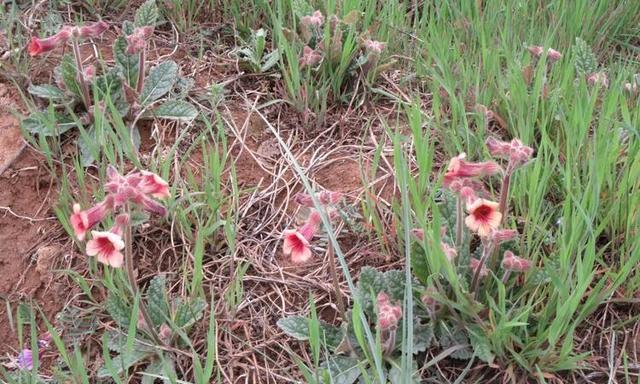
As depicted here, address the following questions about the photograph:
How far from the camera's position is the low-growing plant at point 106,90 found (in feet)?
7.24

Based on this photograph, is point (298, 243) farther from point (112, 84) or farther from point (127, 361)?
point (112, 84)

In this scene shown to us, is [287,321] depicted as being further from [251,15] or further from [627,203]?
[251,15]

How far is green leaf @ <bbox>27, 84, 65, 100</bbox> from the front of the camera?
92.1 inches

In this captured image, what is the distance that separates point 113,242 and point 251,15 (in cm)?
146

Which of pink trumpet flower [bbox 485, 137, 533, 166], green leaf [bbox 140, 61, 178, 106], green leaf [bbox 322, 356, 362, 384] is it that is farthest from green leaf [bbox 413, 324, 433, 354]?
green leaf [bbox 140, 61, 178, 106]

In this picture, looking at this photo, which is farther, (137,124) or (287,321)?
(137,124)

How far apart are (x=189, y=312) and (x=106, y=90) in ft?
2.81

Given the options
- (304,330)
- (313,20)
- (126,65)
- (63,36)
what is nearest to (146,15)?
(126,65)

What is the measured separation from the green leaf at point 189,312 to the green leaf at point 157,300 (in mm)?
33

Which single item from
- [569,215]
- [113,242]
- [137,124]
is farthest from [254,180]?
[569,215]

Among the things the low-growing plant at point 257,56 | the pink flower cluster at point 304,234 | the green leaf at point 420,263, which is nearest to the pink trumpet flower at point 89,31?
the low-growing plant at point 257,56

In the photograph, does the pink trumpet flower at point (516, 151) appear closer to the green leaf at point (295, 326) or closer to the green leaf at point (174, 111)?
the green leaf at point (295, 326)

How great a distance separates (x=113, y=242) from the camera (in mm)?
1570

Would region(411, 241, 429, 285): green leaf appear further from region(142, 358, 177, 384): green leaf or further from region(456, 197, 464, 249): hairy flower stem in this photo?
region(142, 358, 177, 384): green leaf
